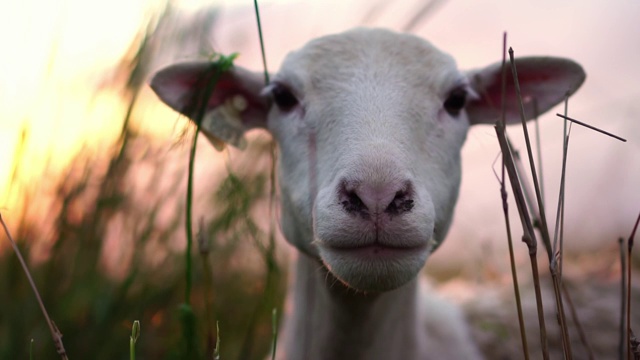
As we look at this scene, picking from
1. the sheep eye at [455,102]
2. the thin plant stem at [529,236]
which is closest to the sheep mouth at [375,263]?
the thin plant stem at [529,236]

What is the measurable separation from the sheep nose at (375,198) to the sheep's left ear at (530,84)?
1045mm

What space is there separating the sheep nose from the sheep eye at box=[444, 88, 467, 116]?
0.80m

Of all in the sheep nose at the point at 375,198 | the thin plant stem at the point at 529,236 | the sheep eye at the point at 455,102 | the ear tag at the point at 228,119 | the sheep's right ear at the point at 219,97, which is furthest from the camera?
the ear tag at the point at 228,119

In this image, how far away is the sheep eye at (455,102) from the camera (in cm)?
242

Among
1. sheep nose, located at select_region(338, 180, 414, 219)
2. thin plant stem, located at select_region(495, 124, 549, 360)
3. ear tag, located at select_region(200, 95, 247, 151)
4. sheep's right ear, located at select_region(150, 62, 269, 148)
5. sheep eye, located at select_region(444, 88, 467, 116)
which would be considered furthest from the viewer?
ear tag, located at select_region(200, 95, 247, 151)

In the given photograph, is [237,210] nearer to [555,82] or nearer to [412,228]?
[412,228]

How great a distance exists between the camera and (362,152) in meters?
1.83

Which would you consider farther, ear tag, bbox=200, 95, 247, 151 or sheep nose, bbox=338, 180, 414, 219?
ear tag, bbox=200, 95, 247, 151

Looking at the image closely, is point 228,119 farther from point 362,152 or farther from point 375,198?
point 375,198

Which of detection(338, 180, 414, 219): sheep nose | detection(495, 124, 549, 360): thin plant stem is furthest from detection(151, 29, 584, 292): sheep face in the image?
detection(495, 124, 549, 360): thin plant stem

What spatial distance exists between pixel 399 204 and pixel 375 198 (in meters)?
0.08

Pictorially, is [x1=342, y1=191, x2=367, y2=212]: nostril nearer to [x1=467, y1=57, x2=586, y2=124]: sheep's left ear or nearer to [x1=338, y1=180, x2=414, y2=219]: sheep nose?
[x1=338, y1=180, x2=414, y2=219]: sheep nose

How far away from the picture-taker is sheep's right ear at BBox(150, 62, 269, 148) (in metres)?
2.54

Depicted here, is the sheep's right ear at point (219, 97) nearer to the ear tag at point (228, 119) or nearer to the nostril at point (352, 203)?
the ear tag at point (228, 119)
